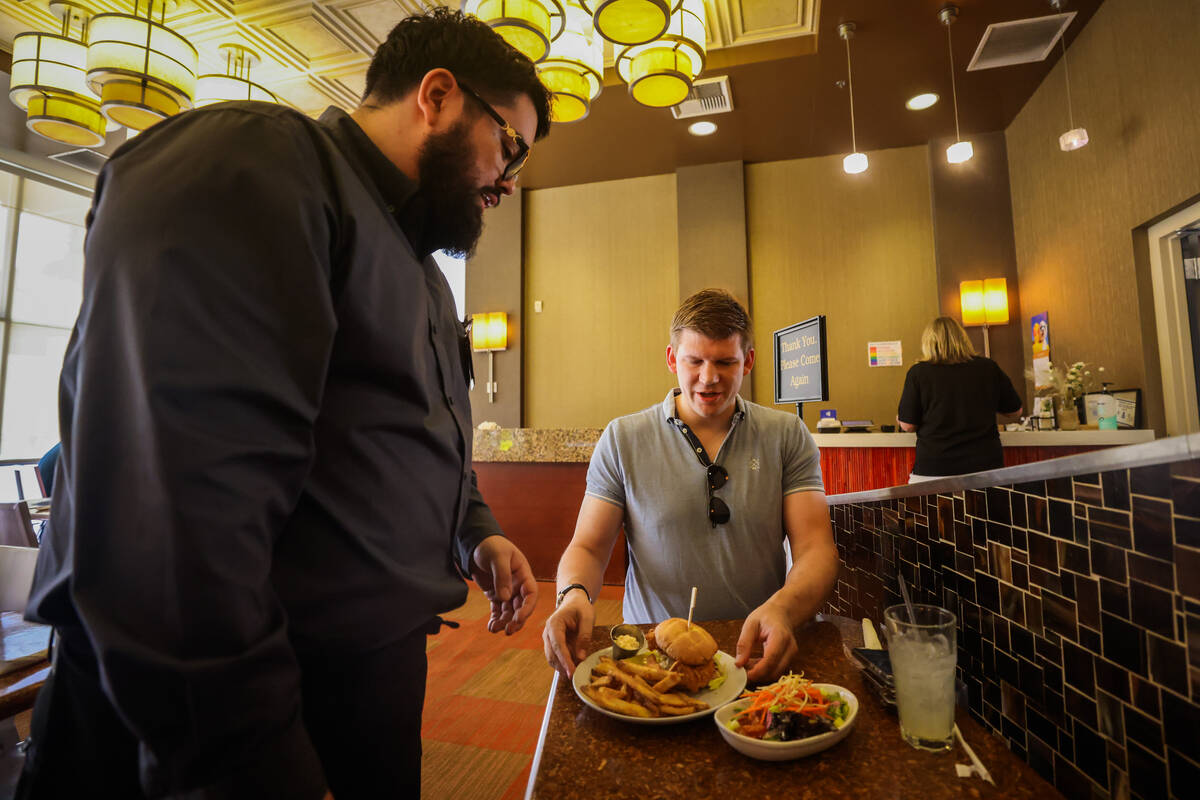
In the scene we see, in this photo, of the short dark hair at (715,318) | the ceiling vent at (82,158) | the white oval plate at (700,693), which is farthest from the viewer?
the ceiling vent at (82,158)

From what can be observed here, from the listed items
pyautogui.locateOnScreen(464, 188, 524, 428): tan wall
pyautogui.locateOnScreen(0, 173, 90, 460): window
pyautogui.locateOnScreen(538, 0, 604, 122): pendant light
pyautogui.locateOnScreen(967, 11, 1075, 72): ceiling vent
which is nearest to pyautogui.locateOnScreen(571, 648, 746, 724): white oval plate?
pyautogui.locateOnScreen(538, 0, 604, 122): pendant light

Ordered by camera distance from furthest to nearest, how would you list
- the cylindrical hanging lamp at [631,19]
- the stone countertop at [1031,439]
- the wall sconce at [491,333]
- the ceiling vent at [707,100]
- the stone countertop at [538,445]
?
1. the wall sconce at [491,333]
2. the ceiling vent at [707,100]
3. the stone countertop at [538,445]
4. the stone countertop at [1031,439]
5. the cylindrical hanging lamp at [631,19]

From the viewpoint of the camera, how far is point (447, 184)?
967mm

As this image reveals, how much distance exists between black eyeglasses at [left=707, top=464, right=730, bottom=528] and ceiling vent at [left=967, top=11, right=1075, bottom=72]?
421 centimetres

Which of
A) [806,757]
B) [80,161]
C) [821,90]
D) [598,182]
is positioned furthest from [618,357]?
[806,757]

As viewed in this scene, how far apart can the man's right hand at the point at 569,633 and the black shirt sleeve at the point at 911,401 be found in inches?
123

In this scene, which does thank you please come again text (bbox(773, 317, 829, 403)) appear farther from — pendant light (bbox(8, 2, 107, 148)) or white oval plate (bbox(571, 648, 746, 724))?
pendant light (bbox(8, 2, 107, 148))

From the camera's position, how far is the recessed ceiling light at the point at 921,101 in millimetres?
4820

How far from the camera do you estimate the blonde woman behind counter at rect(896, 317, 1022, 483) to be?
3.46 meters

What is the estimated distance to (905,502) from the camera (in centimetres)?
123

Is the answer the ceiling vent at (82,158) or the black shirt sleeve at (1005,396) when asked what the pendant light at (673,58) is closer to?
the black shirt sleeve at (1005,396)

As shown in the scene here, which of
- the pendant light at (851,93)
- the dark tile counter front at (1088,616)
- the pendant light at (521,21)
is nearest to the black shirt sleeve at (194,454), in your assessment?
the dark tile counter front at (1088,616)

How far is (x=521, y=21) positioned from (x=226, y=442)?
2.77 metres

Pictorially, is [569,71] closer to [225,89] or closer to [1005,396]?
[225,89]
